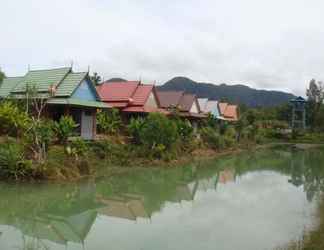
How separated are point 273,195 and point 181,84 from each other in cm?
11671

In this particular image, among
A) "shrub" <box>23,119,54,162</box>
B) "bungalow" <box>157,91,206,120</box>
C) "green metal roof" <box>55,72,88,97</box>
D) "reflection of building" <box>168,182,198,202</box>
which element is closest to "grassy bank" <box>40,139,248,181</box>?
"shrub" <box>23,119,54,162</box>

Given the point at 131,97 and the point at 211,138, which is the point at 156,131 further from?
the point at 211,138

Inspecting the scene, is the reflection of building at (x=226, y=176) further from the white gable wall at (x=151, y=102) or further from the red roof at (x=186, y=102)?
the red roof at (x=186, y=102)

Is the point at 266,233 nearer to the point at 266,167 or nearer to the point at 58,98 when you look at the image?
the point at 58,98

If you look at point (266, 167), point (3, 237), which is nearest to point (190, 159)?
point (266, 167)

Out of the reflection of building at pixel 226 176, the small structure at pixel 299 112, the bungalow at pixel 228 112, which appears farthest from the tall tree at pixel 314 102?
the reflection of building at pixel 226 176

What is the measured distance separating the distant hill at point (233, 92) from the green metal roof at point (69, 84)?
351 feet

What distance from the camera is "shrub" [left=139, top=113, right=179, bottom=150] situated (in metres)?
19.7

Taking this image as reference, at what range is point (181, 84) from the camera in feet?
426

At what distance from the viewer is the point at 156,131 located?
774 inches

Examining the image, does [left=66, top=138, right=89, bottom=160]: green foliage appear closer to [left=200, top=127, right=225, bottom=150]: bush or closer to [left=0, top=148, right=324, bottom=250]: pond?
[left=0, top=148, right=324, bottom=250]: pond

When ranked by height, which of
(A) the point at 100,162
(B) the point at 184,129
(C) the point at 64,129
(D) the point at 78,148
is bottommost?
(A) the point at 100,162

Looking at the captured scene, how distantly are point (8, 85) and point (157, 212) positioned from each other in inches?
→ 562

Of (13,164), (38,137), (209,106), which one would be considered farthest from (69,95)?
(209,106)
